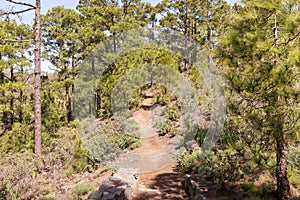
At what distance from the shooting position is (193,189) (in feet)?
17.7

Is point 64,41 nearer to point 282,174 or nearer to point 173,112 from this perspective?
point 173,112

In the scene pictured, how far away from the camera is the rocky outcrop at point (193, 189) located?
500 centimetres

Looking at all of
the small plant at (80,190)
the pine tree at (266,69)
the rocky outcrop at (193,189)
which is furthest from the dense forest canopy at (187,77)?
the small plant at (80,190)

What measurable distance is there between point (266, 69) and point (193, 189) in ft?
9.79

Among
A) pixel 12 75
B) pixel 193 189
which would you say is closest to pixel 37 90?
pixel 12 75

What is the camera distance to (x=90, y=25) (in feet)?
46.8

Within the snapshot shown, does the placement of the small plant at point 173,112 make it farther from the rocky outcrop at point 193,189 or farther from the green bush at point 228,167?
the green bush at point 228,167

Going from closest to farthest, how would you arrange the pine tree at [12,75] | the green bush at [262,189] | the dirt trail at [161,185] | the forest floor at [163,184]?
the green bush at [262,189], the forest floor at [163,184], the dirt trail at [161,185], the pine tree at [12,75]

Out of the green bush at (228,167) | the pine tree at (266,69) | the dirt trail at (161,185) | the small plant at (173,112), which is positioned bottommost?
the dirt trail at (161,185)

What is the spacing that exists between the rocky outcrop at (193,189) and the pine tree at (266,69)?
56.6 inches

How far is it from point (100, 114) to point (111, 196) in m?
6.71

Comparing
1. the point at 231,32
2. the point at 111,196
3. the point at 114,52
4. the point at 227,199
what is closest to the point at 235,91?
the point at 231,32

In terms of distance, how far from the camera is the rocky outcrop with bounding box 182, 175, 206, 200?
500 cm

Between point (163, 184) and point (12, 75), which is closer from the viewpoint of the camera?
point (163, 184)
